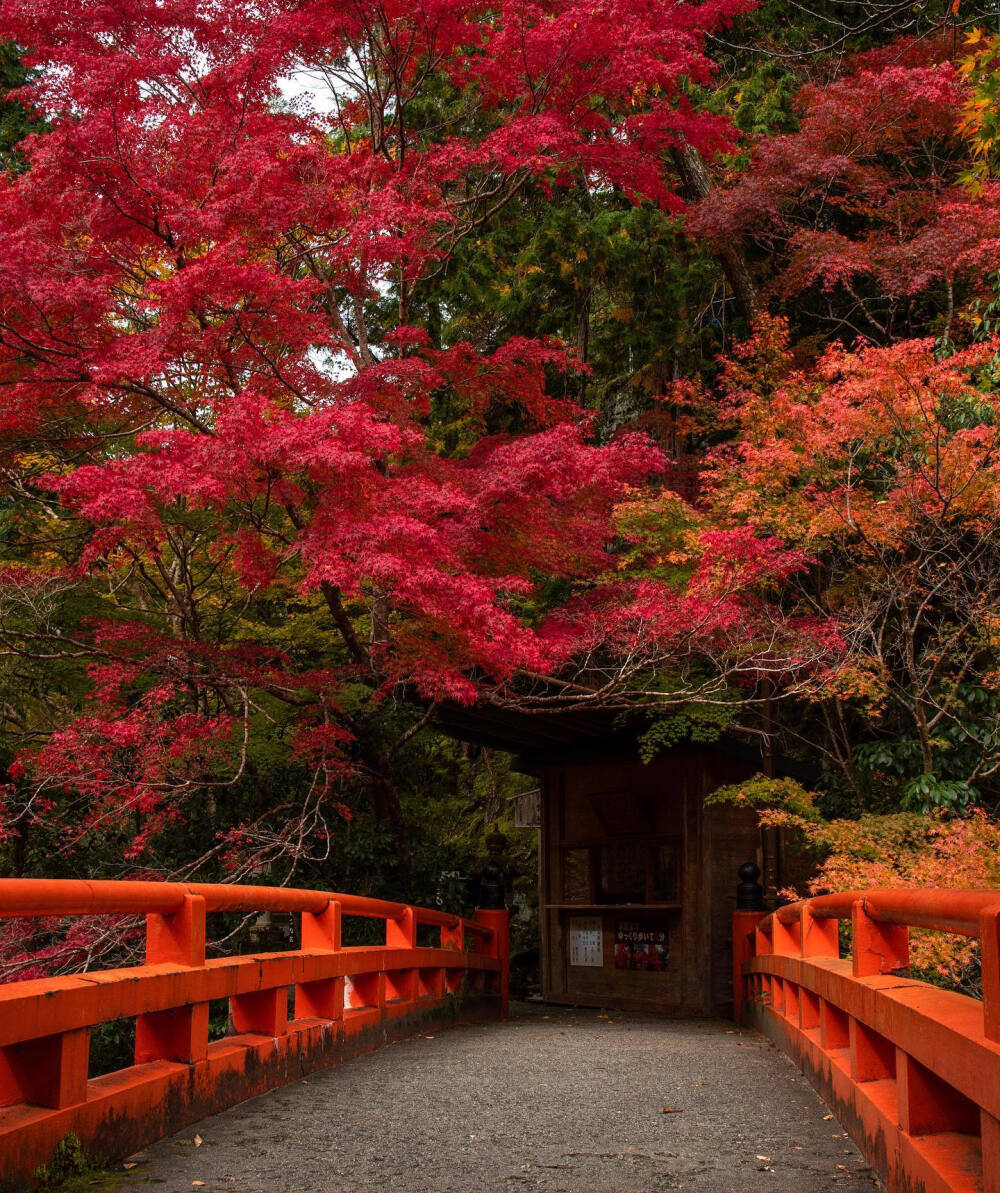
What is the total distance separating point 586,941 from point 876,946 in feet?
32.6

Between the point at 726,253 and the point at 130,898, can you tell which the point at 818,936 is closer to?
the point at 130,898

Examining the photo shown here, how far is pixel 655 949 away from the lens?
12.6 meters

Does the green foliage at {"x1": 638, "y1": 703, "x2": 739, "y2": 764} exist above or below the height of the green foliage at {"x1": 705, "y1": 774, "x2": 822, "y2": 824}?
above

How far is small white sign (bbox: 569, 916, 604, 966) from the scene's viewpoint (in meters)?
13.2

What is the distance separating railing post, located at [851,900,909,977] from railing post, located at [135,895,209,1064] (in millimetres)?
2282

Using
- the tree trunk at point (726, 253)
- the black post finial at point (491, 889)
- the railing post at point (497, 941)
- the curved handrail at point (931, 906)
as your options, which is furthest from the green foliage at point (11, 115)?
the curved handrail at point (931, 906)

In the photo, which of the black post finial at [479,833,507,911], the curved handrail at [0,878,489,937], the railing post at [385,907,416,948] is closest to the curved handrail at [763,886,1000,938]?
the curved handrail at [0,878,489,937]

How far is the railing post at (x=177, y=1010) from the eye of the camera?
405 cm

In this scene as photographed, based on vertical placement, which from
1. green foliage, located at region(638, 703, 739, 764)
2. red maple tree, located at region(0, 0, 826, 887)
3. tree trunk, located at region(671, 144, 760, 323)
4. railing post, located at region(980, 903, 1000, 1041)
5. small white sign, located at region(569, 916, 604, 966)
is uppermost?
tree trunk, located at region(671, 144, 760, 323)

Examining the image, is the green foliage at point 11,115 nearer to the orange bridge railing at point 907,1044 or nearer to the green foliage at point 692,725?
the green foliage at point 692,725

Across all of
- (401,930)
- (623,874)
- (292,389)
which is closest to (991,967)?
(401,930)

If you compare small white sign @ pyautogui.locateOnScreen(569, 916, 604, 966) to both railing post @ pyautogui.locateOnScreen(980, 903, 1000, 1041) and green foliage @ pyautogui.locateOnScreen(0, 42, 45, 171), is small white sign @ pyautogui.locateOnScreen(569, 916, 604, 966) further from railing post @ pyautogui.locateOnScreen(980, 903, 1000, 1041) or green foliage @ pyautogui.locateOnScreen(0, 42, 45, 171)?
green foliage @ pyautogui.locateOnScreen(0, 42, 45, 171)

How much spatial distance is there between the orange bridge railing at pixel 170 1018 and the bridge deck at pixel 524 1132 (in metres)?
0.13

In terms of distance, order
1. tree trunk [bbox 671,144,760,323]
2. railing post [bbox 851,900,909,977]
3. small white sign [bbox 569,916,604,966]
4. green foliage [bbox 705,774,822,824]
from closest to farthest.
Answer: railing post [bbox 851,900,909,977] < green foliage [bbox 705,774,822,824] < small white sign [bbox 569,916,604,966] < tree trunk [bbox 671,144,760,323]
